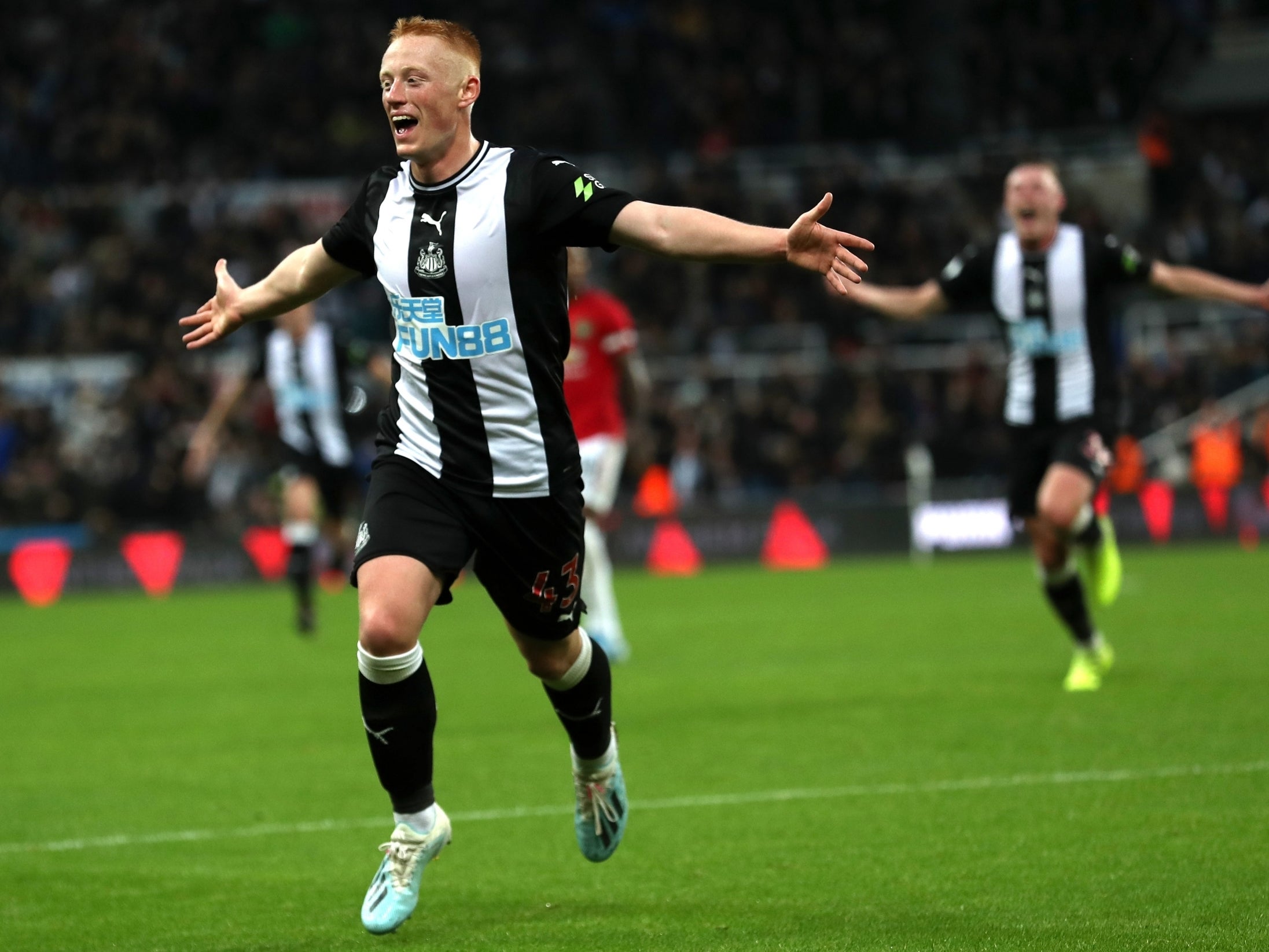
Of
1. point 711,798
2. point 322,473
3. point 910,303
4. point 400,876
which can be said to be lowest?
point 322,473

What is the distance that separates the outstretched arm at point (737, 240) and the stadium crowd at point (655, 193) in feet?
58.9

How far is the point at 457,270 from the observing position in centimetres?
512

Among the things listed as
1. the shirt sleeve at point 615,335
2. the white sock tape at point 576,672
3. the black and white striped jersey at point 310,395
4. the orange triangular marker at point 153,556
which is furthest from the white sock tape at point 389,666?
the orange triangular marker at point 153,556

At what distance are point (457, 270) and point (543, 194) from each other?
1.03 feet

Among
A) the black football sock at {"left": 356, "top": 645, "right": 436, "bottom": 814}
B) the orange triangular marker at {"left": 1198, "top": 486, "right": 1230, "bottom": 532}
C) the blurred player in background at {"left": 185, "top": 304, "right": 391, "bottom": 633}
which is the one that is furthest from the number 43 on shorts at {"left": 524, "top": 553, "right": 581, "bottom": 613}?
the orange triangular marker at {"left": 1198, "top": 486, "right": 1230, "bottom": 532}

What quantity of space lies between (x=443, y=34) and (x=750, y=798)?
309 centimetres

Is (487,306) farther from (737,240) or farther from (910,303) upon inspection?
(910,303)

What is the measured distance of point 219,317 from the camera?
549 centimetres

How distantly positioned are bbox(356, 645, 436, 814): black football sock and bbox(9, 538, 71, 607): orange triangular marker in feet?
53.9

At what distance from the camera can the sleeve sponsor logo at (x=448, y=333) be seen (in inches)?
203

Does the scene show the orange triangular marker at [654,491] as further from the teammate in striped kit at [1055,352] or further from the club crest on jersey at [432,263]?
the club crest on jersey at [432,263]

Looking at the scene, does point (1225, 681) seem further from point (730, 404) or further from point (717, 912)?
point (730, 404)

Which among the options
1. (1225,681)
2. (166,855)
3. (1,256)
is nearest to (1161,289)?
(1225,681)

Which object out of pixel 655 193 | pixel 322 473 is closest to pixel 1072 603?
pixel 322 473
